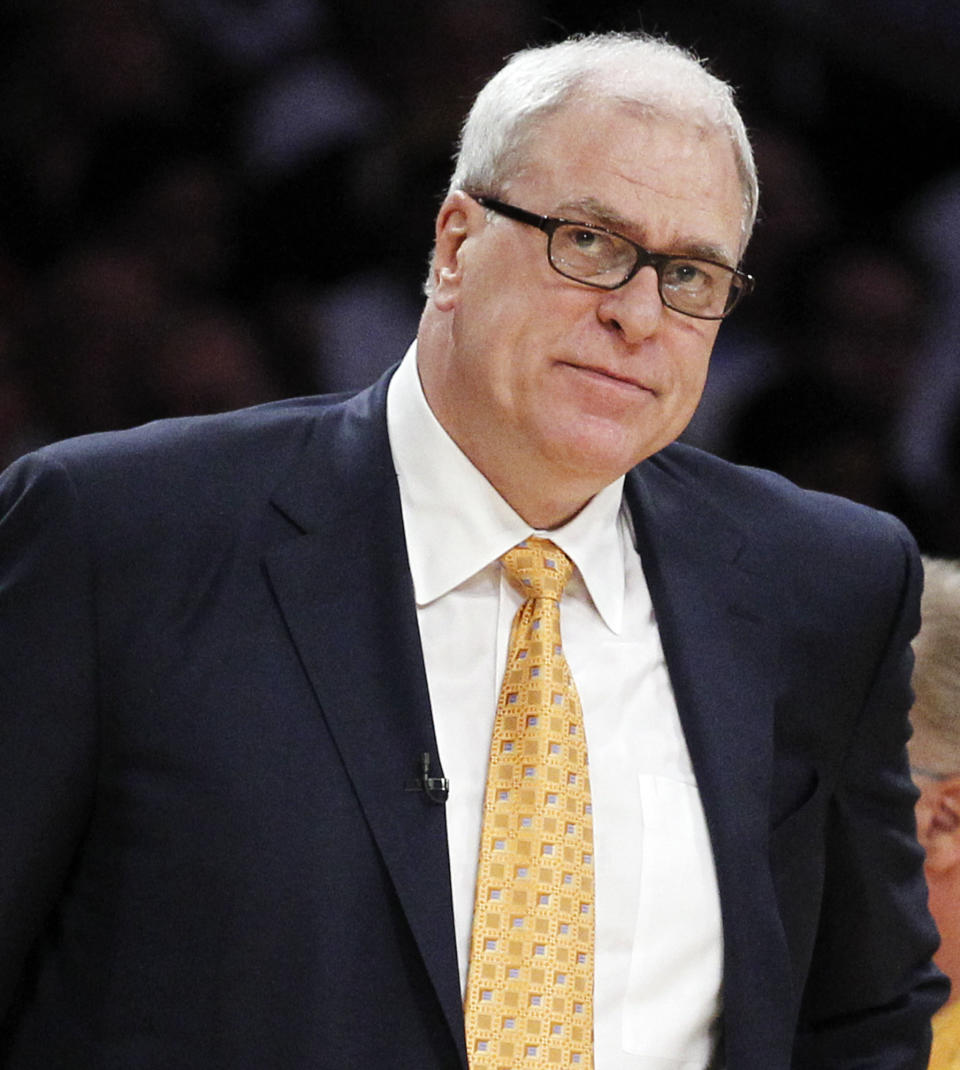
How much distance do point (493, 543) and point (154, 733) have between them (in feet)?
1.36

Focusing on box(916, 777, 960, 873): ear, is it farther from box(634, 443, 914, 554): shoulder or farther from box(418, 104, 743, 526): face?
box(418, 104, 743, 526): face

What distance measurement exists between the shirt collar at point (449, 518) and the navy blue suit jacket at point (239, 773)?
39 mm

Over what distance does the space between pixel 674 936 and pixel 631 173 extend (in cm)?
79

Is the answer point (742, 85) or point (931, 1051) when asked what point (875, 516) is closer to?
point (931, 1051)

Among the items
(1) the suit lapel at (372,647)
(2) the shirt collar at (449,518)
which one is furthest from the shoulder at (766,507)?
(1) the suit lapel at (372,647)

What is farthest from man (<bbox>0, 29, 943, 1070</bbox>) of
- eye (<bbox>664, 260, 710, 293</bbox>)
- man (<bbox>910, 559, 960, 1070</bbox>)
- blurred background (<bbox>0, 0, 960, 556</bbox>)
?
blurred background (<bbox>0, 0, 960, 556</bbox>)

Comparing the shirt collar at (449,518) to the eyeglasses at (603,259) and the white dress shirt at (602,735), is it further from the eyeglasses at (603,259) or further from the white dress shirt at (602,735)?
the eyeglasses at (603,259)

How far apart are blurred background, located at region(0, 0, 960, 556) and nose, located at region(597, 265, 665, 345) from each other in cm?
79

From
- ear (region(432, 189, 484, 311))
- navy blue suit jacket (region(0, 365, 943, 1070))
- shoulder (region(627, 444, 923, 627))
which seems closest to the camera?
navy blue suit jacket (region(0, 365, 943, 1070))

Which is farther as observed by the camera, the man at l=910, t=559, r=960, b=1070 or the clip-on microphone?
the man at l=910, t=559, r=960, b=1070

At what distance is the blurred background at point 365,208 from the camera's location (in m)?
2.19

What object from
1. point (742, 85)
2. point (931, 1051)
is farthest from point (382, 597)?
point (742, 85)

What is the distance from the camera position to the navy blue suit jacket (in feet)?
4.62

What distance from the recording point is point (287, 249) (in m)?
2.28
